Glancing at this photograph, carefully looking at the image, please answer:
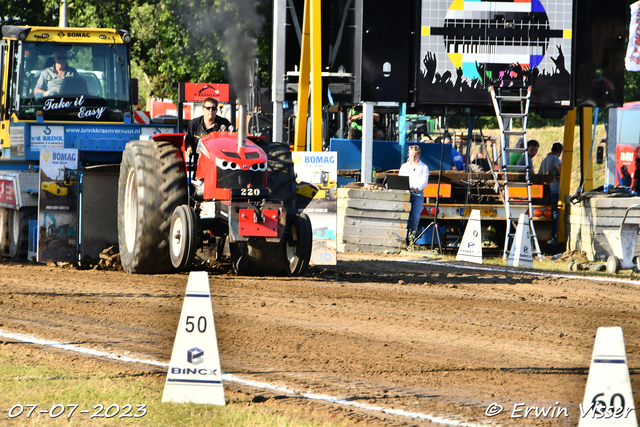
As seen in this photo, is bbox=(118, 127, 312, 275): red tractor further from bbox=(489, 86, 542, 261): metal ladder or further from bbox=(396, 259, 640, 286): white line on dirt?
bbox=(489, 86, 542, 261): metal ladder

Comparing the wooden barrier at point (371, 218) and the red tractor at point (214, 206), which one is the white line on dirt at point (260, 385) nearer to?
the red tractor at point (214, 206)

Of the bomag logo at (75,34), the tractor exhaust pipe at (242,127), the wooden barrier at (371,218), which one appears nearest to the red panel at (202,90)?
the wooden barrier at (371,218)

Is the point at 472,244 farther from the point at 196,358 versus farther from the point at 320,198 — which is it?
→ the point at 196,358

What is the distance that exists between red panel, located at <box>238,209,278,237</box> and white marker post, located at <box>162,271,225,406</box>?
13.9 feet

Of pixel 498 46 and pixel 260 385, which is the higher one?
pixel 498 46

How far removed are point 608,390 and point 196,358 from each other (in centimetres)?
222

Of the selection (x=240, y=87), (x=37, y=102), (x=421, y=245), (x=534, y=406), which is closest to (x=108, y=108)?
(x=37, y=102)

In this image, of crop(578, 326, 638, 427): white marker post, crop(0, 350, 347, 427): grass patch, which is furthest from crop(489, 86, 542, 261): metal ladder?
crop(578, 326, 638, 427): white marker post

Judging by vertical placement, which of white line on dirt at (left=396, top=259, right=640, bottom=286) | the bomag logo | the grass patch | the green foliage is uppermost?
the green foliage

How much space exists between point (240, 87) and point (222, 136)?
1910 centimetres

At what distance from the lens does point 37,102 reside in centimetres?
1343

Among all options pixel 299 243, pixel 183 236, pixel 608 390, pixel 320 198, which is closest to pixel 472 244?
pixel 320 198

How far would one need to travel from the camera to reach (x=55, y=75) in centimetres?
1363

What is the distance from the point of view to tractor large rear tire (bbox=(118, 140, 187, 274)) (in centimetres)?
987
